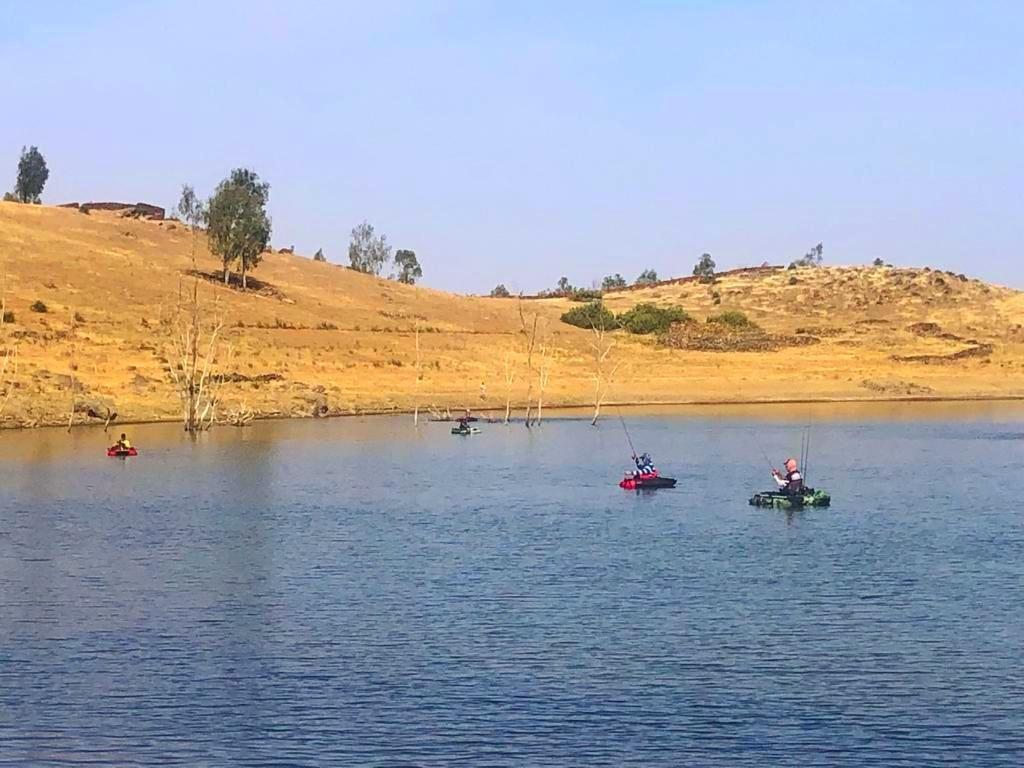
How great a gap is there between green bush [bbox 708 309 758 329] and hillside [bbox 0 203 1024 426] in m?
2.76

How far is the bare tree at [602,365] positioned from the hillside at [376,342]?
1.01 metres

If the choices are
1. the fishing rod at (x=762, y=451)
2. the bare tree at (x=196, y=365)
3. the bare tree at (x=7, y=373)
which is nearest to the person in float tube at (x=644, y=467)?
the fishing rod at (x=762, y=451)

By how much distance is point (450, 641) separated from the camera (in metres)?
27.9

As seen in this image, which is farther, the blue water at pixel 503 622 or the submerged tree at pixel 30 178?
the submerged tree at pixel 30 178

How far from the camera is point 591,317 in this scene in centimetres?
15675

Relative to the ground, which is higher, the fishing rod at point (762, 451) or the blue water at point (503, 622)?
the fishing rod at point (762, 451)

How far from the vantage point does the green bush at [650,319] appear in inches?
5901

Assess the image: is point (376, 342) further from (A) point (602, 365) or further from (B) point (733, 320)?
(B) point (733, 320)

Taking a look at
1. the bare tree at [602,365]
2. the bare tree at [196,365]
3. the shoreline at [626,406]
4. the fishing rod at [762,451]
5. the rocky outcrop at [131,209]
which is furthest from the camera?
the rocky outcrop at [131,209]

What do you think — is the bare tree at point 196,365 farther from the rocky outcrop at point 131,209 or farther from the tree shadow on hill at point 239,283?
the rocky outcrop at point 131,209

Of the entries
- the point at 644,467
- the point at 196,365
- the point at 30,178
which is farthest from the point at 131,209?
the point at 644,467

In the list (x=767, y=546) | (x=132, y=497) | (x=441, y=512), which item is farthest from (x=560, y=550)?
(x=132, y=497)

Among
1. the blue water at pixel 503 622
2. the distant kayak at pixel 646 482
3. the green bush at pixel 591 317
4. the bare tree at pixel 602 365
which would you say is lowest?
the blue water at pixel 503 622

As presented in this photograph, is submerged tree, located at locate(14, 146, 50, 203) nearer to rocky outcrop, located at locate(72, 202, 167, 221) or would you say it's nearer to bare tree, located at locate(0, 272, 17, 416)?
rocky outcrop, located at locate(72, 202, 167, 221)
